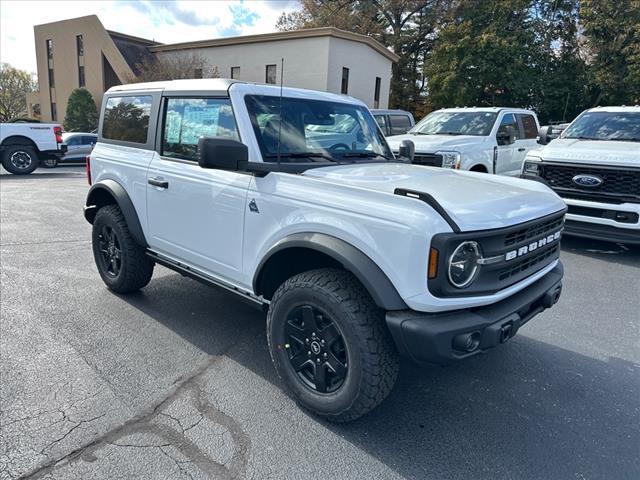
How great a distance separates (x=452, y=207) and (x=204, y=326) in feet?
8.13

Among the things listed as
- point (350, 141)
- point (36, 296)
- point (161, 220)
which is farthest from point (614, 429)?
point (36, 296)

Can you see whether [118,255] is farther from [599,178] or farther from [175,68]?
[175,68]

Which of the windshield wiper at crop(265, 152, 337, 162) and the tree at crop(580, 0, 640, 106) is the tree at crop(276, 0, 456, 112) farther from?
the windshield wiper at crop(265, 152, 337, 162)

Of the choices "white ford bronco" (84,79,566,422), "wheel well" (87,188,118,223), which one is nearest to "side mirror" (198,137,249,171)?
"white ford bronco" (84,79,566,422)

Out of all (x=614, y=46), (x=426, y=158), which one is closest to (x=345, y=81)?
(x=614, y=46)

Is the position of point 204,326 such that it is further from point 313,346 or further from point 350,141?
point 350,141

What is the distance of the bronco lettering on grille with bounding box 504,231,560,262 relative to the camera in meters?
2.59

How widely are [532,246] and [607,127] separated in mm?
5890

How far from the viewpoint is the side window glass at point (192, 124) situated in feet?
11.0

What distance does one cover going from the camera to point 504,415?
9.47 ft

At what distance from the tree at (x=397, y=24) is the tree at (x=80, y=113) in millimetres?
15296

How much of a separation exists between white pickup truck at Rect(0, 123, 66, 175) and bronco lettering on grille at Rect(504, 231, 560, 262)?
1521cm

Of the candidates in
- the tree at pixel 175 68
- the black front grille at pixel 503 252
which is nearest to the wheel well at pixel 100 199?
the black front grille at pixel 503 252

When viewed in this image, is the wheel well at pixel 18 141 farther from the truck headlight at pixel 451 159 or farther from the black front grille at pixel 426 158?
the truck headlight at pixel 451 159
